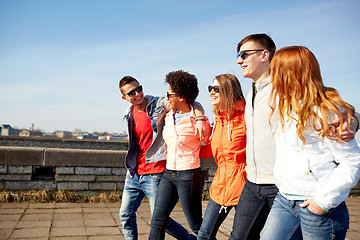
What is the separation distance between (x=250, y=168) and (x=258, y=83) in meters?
0.62

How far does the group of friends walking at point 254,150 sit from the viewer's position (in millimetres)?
1849

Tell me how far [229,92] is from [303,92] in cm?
115

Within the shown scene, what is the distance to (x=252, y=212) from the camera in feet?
8.21

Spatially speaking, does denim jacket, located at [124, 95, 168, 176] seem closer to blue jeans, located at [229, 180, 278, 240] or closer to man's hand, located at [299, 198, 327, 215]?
blue jeans, located at [229, 180, 278, 240]

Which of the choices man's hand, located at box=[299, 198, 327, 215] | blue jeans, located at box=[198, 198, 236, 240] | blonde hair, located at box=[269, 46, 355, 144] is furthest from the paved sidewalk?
blonde hair, located at box=[269, 46, 355, 144]

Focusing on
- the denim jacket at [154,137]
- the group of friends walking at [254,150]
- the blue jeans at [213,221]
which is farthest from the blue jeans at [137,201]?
the blue jeans at [213,221]

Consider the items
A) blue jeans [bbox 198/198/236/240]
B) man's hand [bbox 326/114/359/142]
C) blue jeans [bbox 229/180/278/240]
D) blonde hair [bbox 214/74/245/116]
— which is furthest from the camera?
blonde hair [bbox 214/74/245/116]

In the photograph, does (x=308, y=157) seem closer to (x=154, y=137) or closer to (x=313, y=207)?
(x=313, y=207)

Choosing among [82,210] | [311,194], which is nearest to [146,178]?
[311,194]

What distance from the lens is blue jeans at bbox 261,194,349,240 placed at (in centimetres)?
183

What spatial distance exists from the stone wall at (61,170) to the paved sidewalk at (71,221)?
0.41 meters

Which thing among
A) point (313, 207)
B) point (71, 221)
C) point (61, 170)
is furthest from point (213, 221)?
point (61, 170)

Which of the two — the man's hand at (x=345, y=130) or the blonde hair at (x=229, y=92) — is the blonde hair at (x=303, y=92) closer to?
the man's hand at (x=345, y=130)

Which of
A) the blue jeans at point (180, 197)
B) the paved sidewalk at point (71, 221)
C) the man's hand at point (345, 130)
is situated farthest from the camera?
the paved sidewalk at point (71, 221)
